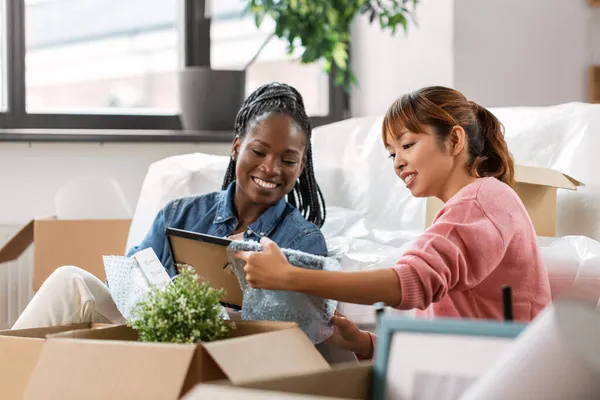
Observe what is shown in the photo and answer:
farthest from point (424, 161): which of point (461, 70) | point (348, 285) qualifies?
point (461, 70)

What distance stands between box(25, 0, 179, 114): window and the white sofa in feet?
2.86

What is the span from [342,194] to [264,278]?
4.10ft

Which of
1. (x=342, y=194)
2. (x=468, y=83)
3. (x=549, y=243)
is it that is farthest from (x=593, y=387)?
(x=468, y=83)

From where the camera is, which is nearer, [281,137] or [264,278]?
[264,278]

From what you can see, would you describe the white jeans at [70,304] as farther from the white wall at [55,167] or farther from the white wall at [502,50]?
the white wall at [502,50]

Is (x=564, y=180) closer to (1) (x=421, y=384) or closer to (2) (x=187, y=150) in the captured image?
(1) (x=421, y=384)

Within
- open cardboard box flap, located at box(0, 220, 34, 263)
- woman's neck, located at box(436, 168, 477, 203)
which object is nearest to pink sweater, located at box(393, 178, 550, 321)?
woman's neck, located at box(436, 168, 477, 203)

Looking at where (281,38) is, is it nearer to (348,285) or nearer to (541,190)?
(541,190)

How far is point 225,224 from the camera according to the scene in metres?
1.86

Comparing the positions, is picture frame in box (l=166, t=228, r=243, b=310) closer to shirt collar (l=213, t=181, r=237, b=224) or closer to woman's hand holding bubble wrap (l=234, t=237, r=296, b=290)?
woman's hand holding bubble wrap (l=234, t=237, r=296, b=290)

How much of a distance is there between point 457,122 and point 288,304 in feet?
1.37

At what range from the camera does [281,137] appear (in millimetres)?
1779

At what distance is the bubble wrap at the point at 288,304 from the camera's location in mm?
1295

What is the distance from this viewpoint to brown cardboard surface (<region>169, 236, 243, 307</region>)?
1.38 m
